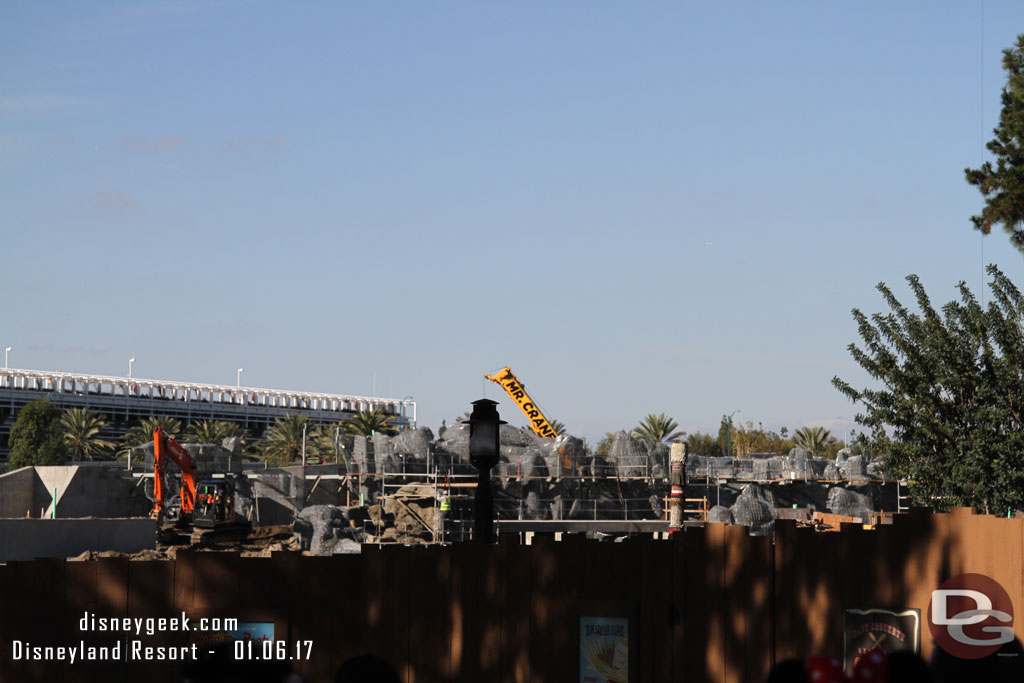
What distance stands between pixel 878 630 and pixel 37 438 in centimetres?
9126

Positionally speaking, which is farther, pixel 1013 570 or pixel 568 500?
pixel 568 500

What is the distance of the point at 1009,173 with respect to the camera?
22.7m

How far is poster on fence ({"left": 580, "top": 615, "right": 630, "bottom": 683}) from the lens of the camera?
10859 mm

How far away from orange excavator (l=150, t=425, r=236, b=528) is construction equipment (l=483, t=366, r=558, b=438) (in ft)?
96.0

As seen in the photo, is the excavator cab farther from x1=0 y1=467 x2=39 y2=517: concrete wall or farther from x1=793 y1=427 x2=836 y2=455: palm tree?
x1=793 y1=427 x2=836 y2=455: palm tree

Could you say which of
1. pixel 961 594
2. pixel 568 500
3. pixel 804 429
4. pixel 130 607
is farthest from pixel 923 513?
pixel 804 429

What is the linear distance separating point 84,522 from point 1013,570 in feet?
118

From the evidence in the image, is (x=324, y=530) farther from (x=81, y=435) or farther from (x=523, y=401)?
(x=81, y=435)

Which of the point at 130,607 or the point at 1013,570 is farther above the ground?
the point at 1013,570

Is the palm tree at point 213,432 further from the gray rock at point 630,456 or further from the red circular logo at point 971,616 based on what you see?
the red circular logo at point 971,616

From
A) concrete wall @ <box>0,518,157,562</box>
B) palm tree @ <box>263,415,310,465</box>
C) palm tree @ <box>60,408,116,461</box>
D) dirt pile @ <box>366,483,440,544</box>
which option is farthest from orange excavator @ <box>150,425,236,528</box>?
palm tree @ <box>60,408,116,461</box>

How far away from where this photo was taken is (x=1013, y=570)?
9.80 meters

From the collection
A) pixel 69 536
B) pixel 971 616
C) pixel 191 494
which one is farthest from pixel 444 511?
pixel 971 616

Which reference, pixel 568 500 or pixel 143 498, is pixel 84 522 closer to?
pixel 143 498
